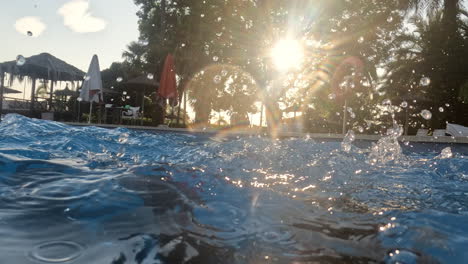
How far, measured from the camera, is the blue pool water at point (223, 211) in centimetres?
187

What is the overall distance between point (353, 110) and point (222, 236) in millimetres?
16250

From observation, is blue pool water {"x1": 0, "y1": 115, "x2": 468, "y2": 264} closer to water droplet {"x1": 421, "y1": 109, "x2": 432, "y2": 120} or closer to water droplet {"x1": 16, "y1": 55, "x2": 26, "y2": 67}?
water droplet {"x1": 421, "y1": 109, "x2": 432, "y2": 120}

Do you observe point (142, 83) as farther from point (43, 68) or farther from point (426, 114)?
point (426, 114)

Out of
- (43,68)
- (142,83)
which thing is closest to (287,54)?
(142,83)

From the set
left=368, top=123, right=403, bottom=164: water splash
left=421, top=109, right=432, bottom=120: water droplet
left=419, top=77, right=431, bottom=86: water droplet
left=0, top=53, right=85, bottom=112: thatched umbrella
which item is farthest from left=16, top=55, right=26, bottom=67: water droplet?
left=419, top=77, right=431, bottom=86: water droplet

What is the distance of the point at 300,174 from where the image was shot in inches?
167

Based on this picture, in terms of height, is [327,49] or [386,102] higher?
[327,49]

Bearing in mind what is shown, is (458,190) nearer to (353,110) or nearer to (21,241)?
(21,241)

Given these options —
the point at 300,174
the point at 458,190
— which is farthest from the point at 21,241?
the point at 458,190

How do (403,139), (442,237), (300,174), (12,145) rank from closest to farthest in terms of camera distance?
1. (442,237)
2. (300,174)
3. (12,145)
4. (403,139)

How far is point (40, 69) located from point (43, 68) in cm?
27

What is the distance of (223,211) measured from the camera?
8.65 ft

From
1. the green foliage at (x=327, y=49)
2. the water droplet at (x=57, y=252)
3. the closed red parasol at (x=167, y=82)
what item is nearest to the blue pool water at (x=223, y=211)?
the water droplet at (x=57, y=252)

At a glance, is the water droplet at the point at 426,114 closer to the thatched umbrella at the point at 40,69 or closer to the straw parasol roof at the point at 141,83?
the straw parasol roof at the point at 141,83
